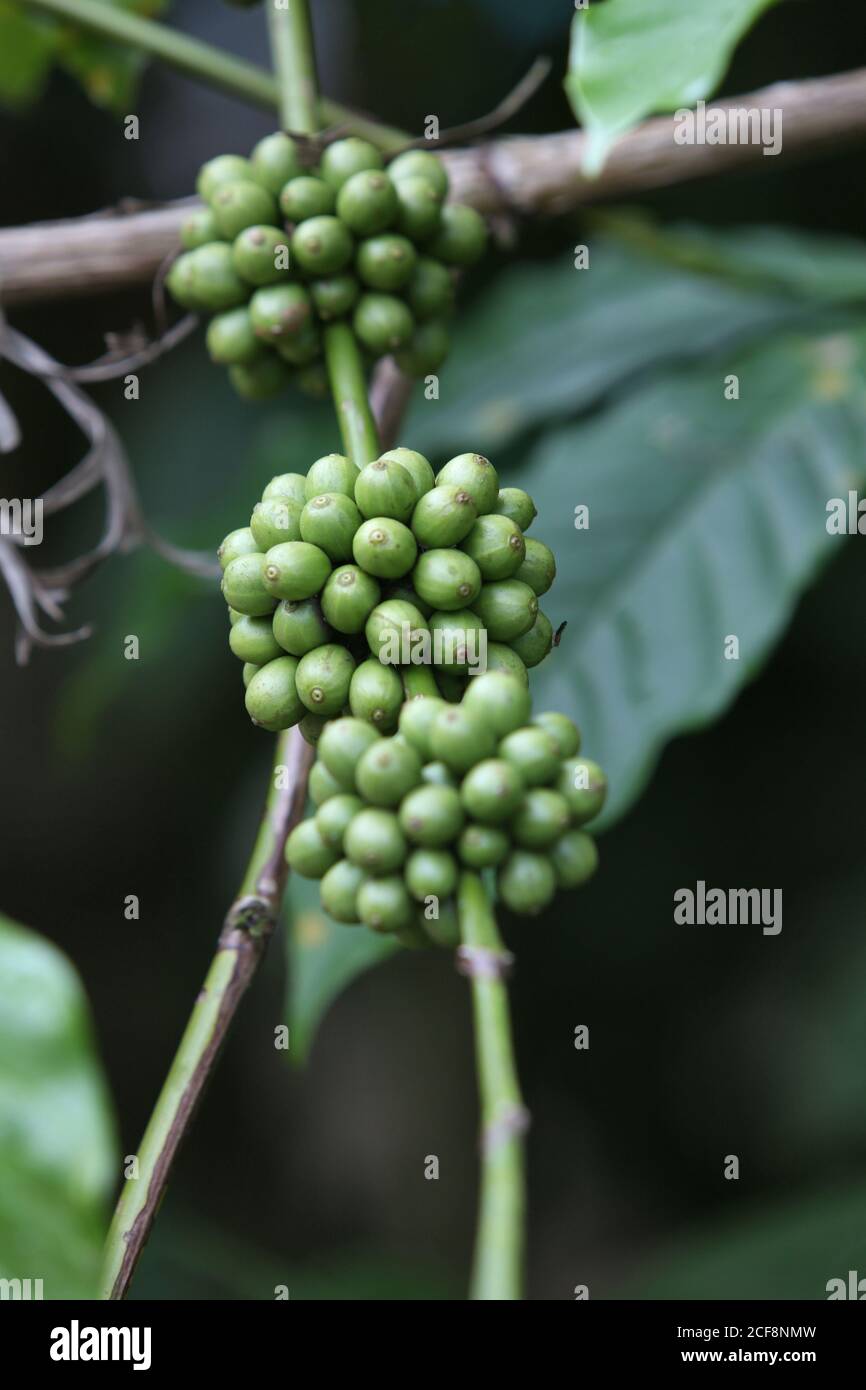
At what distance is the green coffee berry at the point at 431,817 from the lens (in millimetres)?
739

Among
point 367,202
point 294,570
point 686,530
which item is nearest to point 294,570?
point 294,570

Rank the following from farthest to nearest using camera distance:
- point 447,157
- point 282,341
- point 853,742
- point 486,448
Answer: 1. point 853,742
2. point 486,448
3. point 447,157
4. point 282,341

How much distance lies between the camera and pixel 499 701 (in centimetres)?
76

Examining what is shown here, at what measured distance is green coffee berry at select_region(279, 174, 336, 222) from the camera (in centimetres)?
116

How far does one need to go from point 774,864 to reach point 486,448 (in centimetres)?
113

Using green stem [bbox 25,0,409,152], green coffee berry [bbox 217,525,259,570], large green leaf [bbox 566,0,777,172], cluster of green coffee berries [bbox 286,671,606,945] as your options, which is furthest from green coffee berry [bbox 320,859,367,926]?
green stem [bbox 25,0,409,152]

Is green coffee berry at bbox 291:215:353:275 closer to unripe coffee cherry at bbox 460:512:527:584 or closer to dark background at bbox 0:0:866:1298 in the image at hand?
unripe coffee cherry at bbox 460:512:527:584

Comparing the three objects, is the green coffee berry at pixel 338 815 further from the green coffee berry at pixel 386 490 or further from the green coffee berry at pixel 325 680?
the green coffee berry at pixel 386 490

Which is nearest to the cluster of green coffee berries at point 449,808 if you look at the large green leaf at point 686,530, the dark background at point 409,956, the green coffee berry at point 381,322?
the green coffee berry at point 381,322

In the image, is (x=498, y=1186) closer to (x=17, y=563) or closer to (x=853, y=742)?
(x=17, y=563)

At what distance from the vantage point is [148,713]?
272 centimetres

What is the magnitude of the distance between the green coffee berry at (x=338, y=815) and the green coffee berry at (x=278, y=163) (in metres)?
0.66
